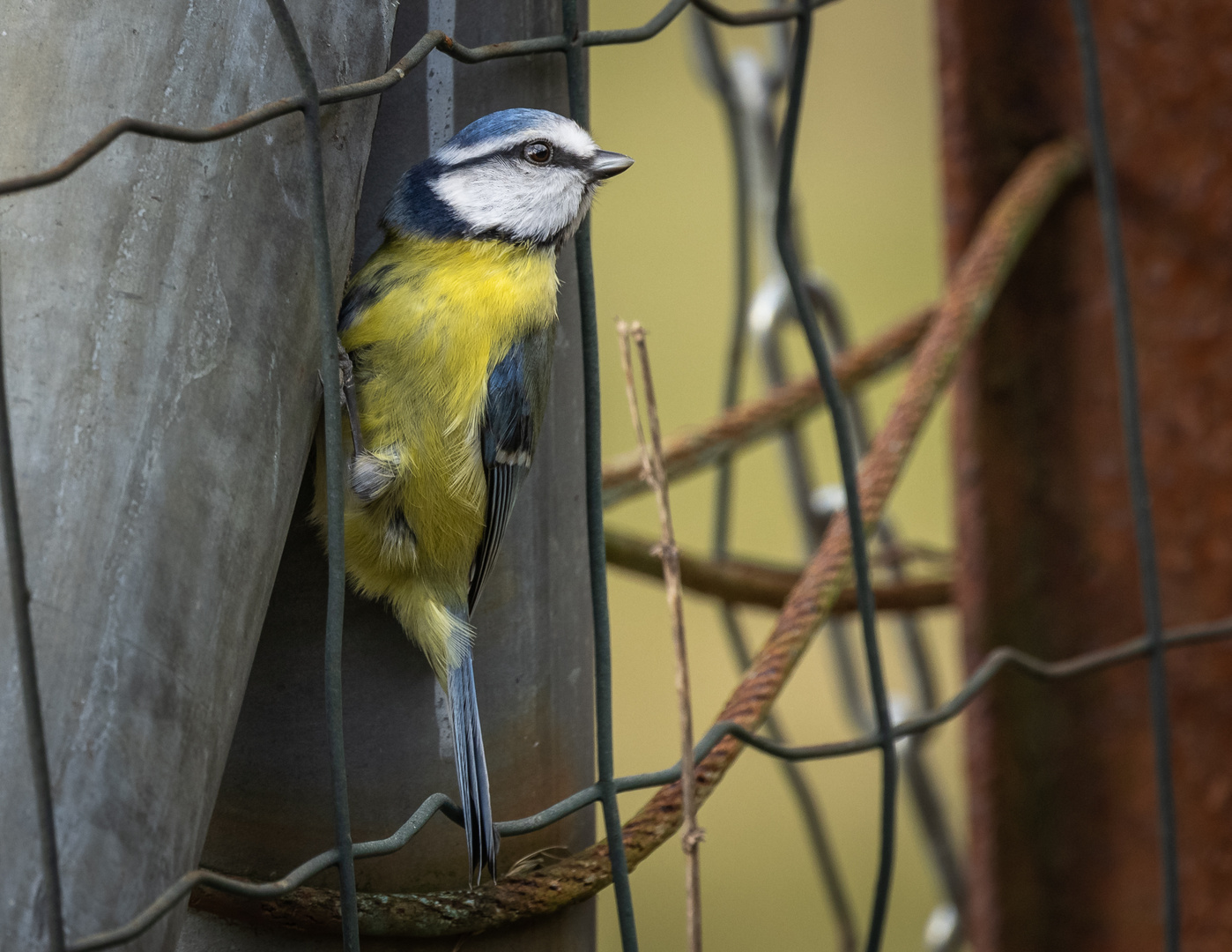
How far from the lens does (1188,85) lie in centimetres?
117

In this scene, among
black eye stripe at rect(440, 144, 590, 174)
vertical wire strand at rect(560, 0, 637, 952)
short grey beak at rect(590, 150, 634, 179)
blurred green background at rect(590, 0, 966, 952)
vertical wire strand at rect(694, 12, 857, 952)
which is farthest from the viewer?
blurred green background at rect(590, 0, 966, 952)

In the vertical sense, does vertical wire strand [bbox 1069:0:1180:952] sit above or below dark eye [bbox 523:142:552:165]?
below

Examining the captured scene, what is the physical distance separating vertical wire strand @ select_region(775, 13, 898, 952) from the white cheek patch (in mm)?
147

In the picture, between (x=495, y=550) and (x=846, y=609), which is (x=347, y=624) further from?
(x=846, y=609)

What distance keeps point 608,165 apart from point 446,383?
0.20 m

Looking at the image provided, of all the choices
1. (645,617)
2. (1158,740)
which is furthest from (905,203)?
(1158,740)

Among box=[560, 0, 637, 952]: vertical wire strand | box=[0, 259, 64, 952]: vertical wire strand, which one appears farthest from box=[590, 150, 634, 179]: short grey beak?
box=[0, 259, 64, 952]: vertical wire strand

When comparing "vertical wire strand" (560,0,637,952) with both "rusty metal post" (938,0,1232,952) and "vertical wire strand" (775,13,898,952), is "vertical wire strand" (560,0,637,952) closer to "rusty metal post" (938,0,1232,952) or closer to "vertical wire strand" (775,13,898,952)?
"vertical wire strand" (775,13,898,952)

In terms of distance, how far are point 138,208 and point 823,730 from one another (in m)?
3.68

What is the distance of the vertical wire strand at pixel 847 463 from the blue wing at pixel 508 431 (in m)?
0.17

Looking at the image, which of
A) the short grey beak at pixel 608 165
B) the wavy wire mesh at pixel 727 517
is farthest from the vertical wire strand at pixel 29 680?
the short grey beak at pixel 608 165

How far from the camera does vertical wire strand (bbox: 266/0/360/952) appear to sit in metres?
0.55

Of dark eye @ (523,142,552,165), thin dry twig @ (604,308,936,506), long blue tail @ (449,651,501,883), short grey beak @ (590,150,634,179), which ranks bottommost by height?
long blue tail @ (449,651,501,883)

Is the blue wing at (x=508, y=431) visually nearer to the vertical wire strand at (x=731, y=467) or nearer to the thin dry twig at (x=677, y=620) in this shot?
the thin dry twig at (x=677, y=620)
